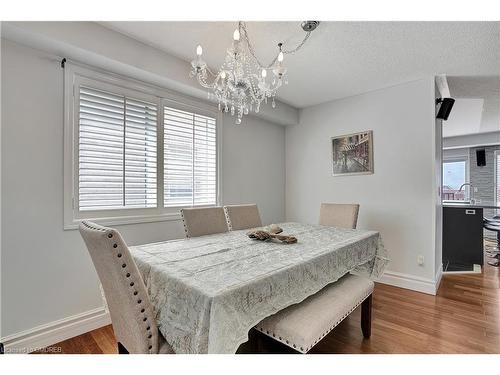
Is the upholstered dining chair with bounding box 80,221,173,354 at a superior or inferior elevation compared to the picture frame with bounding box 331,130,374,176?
inferior

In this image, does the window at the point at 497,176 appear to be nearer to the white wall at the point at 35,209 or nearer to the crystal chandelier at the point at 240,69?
the crystal chandelier at the point at 240,69

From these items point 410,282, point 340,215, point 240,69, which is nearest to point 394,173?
point 340,215

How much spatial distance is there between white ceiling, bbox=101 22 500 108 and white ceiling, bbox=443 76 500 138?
302 millimetres

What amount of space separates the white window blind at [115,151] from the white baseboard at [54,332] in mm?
888

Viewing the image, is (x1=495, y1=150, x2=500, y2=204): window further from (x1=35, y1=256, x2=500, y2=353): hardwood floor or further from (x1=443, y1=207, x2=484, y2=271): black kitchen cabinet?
(x1=35, y1=256, x2=500, y2=353): hardwood floor

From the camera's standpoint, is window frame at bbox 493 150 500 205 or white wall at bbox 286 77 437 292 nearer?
white wall at bbox 286 77 437 292

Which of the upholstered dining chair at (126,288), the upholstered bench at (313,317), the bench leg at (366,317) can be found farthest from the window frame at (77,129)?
the bench leg at (366,317)

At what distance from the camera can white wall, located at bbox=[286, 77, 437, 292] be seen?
2873 mm

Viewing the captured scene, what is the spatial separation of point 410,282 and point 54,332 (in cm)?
355

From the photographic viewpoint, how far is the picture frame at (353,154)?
3.31m

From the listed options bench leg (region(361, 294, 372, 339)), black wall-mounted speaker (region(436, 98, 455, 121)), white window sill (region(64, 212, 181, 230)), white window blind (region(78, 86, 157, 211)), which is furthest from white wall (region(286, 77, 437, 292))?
white window blind (region(78, 86, 157, 211))

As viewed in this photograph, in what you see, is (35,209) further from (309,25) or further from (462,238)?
(462,238)
